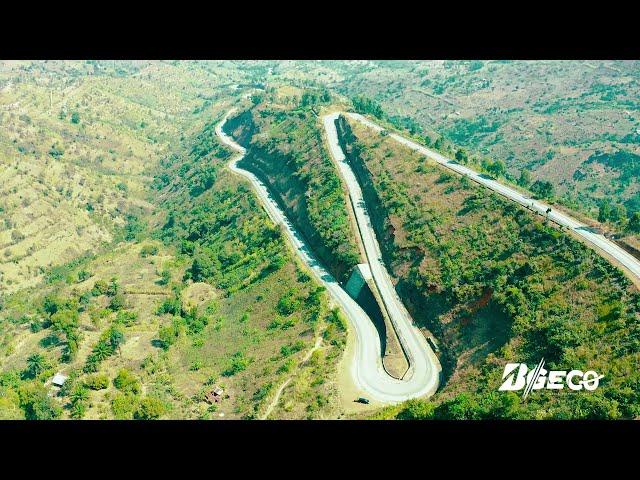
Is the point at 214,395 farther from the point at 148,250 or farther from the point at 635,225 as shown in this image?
the point at 148,250

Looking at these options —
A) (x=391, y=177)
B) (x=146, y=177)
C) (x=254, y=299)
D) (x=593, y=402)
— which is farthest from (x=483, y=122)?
(x=593, y=402)

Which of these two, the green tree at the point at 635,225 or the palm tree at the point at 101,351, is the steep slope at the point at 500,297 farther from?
the palm tree at the point at 101,351

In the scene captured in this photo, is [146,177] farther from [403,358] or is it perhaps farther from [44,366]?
[403,358]

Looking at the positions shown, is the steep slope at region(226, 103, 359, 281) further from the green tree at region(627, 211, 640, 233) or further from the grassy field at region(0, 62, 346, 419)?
the green tree at region(627, 211, 640, 233)

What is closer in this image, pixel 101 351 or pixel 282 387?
pixel 282 387

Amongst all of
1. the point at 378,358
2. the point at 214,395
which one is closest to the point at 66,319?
the point at 214,395

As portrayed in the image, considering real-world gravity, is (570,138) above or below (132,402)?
above

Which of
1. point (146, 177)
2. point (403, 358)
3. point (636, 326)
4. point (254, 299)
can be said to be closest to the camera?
point (636, 326)

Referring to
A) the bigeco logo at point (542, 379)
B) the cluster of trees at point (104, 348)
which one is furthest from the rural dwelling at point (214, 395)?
the bigeco logo at point (542, 379)
